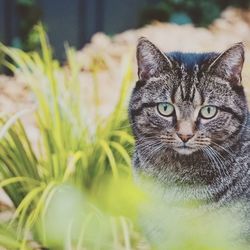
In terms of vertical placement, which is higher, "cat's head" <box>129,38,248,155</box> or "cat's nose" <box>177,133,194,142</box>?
"cat's head" <box>129,38,248,155</box>

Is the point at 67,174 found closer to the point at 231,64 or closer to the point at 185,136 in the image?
the point at 185,136

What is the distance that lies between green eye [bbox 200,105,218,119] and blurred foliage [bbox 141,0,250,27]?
3.03 ft

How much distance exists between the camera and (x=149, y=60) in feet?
Result: 3.58

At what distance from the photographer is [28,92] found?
1901 millimetres

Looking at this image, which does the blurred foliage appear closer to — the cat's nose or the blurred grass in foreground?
the blurred grass in foreground

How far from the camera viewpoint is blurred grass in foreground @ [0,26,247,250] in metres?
1.27

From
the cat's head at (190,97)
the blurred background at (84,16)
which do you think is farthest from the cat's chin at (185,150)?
the blurred background at (84,16)

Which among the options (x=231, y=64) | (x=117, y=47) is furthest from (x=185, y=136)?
(x=117, y=47)

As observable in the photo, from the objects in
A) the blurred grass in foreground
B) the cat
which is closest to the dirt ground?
the blurred grass in foreground

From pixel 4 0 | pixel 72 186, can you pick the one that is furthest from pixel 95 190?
pixel 4 0

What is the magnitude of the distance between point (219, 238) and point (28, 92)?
136cm

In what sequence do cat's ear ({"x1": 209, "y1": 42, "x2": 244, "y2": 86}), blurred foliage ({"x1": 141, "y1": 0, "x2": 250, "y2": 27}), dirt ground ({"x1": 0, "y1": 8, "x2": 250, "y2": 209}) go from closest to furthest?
1. cat's ear ({"x1": 209, "y1": 42, "x2": 244, "y2": 86})
2. dirt ground ({"x1": 0, "y1": 8, "x2": 250, "y2": 209})
3. blurred foliage ({"x1": 141, "y1": 0, "x2": 250, "y2": 27})

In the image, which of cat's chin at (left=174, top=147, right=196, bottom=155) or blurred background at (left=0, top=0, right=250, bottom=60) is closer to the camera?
cat's chin at (left=174, top=147, right=196, bottom=155)

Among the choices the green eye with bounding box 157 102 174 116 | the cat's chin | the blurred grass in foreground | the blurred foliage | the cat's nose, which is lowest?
the blurred grass in foreground
